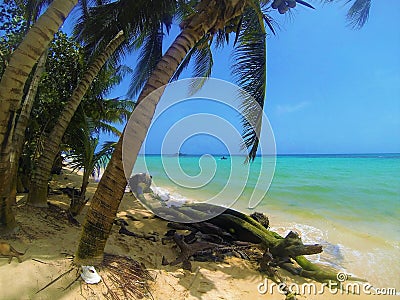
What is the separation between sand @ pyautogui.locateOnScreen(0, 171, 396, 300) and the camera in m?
2.55

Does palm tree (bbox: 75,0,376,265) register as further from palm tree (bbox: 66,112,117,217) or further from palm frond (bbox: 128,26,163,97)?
palm frond (bbox: 128,26,163,97)

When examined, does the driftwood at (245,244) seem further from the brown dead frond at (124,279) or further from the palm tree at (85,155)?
the palm tree at (85,155)

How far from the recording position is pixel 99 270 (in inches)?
117

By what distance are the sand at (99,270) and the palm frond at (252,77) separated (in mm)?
2484

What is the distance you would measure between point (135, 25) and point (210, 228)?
4.18m

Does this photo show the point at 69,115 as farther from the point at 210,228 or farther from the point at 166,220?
the point at 210,228

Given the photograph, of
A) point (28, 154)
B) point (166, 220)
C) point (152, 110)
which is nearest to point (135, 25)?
point (152, 110)

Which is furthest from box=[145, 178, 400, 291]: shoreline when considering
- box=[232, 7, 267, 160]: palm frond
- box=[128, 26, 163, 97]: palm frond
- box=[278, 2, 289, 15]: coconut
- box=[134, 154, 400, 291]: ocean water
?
box=[128, 26, 163, 97]: palm frond

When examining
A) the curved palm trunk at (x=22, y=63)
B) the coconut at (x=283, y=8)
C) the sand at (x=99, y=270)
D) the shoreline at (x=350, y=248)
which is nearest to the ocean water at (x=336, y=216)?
the shoreline at (x=350, y=248)

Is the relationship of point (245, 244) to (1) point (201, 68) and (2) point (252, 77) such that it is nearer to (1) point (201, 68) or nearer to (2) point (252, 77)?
(2) point (252, 77)

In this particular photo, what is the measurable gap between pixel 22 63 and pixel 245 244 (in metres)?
4.49

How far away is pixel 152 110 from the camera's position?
3.20m

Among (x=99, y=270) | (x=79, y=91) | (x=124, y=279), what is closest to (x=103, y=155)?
(x=79, y=91)

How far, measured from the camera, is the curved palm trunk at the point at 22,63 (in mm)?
2920
